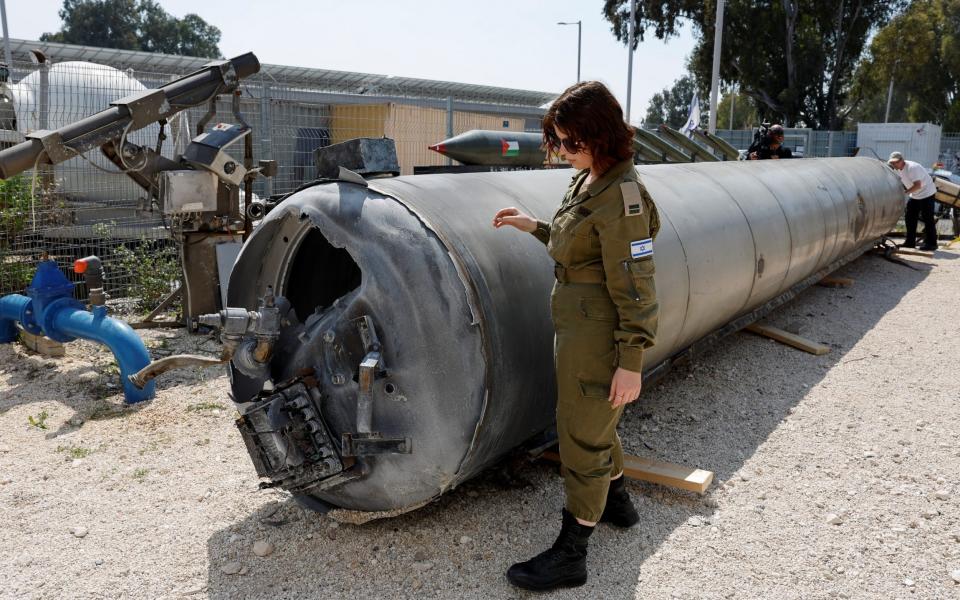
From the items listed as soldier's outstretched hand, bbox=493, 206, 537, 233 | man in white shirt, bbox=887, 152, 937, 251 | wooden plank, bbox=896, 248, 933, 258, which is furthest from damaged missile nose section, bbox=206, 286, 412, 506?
man in white shirt, bbox=887, 152, 937, 251

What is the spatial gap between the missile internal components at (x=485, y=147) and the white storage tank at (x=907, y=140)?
72.1ft

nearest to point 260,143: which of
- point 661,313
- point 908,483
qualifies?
point 661,313

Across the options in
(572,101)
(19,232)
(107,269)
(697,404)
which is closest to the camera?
(572,101)

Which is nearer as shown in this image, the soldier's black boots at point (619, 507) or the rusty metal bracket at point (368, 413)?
the rusty metal bracket at point (368, 413)

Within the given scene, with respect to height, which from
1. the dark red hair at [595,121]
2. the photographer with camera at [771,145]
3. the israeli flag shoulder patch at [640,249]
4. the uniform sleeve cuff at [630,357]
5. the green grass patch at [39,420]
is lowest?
the green grass patch at [39,420]

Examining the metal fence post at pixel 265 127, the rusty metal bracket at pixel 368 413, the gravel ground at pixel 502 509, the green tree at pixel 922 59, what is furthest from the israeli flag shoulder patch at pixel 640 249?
the green tree at pixel 922 59

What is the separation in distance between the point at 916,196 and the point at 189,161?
10352 mm

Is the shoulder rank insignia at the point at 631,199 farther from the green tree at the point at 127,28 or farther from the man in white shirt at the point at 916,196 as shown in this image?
the green tree at the point at 127,28

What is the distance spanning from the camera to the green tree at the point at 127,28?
66.2 meters

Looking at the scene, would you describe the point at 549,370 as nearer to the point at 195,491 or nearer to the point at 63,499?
the point at 195,491

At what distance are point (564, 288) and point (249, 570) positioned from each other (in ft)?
5.30

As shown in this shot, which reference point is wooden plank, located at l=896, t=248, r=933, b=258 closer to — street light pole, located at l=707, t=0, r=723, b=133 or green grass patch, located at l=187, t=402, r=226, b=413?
street light pole, located at l=707, t=0, r=723, b=133

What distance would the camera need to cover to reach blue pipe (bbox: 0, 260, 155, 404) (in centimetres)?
461

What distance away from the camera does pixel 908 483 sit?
3682 millimetres
